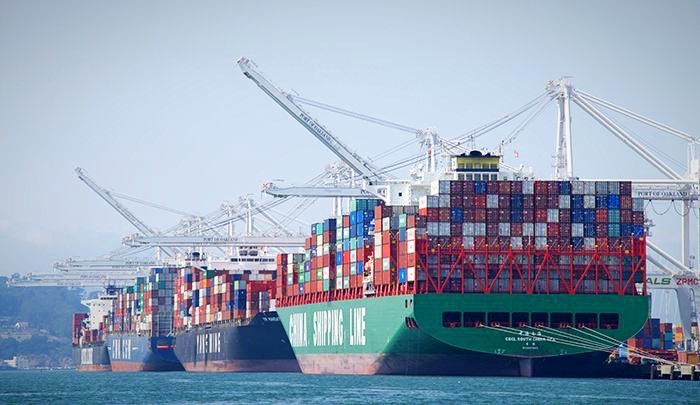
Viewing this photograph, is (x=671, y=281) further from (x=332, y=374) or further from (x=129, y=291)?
(x=129, y=291)

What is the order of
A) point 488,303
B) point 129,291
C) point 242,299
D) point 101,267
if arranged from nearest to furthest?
Result: 1. point 488,303
2. point 242,299
3. point 129,291
4. point 101,267

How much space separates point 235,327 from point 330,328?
2042 centimetres

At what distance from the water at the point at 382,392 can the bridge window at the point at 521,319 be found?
3.05m

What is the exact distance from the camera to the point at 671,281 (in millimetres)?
112938

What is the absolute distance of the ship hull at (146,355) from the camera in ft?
483

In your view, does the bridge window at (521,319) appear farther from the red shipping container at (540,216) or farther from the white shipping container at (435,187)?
the white shipping container at (435,187)

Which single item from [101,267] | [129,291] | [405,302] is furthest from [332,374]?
[101,267]

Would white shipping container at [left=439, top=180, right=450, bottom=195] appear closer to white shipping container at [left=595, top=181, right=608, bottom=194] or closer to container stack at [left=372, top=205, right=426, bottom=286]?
container stack at [left=372, top=205, right=426, bottom=286]

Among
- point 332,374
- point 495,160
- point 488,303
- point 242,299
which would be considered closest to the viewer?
point 488,303

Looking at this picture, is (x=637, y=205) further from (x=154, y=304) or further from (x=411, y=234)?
(x=154, y=304)

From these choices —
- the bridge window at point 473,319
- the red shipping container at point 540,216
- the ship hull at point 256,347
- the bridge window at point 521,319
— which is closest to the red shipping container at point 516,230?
the red shipping container at point 540,216

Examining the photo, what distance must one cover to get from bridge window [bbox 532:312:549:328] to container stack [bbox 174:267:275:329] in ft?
120

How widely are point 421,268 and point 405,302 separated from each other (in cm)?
222

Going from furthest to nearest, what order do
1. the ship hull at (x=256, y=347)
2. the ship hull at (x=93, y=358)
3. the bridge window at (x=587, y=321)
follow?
1. the ship hull at (x=93, y=358)
2. the ship hull at (x=256, y=347)
3. the bridge window at (x=587, y=321)
